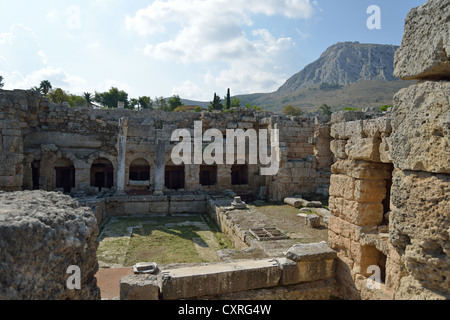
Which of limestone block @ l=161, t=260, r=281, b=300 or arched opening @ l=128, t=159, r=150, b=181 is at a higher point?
arched opening @ l=128, t=159, r=150, b=181

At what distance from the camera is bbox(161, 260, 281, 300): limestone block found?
430cm

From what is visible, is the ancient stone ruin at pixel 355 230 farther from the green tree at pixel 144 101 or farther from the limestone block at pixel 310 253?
the green tree at pixel 144 101

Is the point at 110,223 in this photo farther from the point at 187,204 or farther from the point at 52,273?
the point at 52,273

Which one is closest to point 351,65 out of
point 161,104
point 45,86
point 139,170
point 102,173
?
point 161,104

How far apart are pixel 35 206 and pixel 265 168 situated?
13.2 m

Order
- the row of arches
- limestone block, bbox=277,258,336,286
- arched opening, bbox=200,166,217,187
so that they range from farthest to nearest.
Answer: arched opening, bbox=200,166,217,187 → the row of arches → limestone block, bbox=277,258,336,286

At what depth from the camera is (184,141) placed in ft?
52.9

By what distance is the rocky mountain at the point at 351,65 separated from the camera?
325 ft

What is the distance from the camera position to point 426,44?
2812 mm

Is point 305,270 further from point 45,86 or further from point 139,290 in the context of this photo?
point 45,86

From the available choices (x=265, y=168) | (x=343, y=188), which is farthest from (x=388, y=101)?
(x=343, y=188)

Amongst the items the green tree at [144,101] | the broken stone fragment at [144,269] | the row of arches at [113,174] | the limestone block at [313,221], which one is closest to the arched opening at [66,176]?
the row of arches at [113,174]

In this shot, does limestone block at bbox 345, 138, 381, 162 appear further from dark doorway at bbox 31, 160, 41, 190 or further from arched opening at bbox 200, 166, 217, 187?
dark doorway at bbox 31, 160, 41, 190

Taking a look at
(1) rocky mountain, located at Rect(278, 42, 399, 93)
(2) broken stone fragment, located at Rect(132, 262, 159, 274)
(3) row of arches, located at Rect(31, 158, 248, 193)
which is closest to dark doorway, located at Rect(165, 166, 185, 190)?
(3) row of arches, located at Rect(31, 158, 248, 193)
